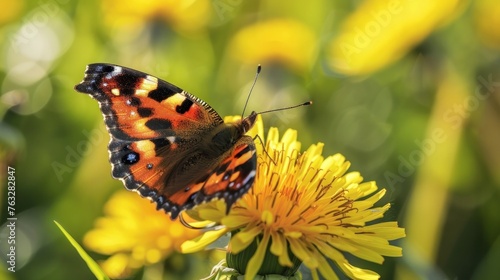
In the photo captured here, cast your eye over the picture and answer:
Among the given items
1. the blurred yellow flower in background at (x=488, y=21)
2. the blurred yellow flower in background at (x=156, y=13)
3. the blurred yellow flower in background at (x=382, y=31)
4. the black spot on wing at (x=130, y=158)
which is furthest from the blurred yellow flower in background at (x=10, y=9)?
the blurred yellow flower in background at (x=488, y=21)

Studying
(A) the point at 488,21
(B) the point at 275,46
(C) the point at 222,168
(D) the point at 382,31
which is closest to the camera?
(C) the point at 222,168

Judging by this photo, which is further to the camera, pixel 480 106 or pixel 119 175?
pixel 480 106

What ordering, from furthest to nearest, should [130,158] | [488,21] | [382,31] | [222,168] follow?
1. [488,21]
2. [382,31]
3. [130,158]
4. [222,168]

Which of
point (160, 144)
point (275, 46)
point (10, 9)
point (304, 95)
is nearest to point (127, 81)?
point (160, 144)

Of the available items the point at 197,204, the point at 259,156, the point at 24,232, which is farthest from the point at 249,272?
the point at 24,232

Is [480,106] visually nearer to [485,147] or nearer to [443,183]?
[485,147]

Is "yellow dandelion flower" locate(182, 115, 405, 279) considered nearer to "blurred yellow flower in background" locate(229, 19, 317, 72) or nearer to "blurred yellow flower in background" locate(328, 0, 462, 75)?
"blurred yellow flower in background" locate(328, 0, 462, 75)

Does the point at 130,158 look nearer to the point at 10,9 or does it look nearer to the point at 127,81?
the point at 127,81
